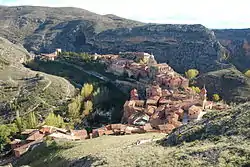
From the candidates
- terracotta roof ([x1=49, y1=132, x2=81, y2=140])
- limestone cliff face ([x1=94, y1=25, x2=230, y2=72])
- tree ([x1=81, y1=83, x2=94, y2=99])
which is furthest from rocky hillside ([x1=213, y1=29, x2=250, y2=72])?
terracotta roof ([x1=49, y1=132, x2=81, y2=140])

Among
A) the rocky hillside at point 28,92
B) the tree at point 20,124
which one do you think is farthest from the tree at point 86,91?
the tree at point 20,124

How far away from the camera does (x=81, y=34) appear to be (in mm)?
193250

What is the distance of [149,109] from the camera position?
227 feet

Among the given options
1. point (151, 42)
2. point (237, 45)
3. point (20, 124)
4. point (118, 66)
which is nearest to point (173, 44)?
point (151, 42)

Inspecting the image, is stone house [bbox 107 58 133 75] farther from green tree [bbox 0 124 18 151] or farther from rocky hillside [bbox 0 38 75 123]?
green tree [bbox 0 124 18 151]

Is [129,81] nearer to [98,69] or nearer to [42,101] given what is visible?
[98,69]

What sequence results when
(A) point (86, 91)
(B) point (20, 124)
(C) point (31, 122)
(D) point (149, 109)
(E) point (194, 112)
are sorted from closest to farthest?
(E) point (194, 112)
(B) point (20, 124)
(C) point (31, 122)
(D) point (149, 109)
(A) point (86, 91)

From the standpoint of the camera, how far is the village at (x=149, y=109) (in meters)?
54.2

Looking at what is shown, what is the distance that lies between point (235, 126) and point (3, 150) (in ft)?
137

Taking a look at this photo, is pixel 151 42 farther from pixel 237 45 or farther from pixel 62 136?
pixel 62 136

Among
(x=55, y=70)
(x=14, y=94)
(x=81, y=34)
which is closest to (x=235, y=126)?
(x=14, y=94)

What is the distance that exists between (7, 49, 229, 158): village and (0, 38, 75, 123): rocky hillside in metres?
13.4

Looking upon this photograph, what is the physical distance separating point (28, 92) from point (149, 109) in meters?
27.6

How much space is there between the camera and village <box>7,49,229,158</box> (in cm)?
5422
